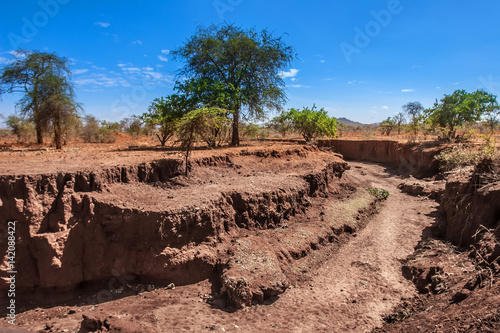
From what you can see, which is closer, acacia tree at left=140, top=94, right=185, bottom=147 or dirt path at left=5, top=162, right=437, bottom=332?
dirt path at left=5, top=162, right=437, bottom=332

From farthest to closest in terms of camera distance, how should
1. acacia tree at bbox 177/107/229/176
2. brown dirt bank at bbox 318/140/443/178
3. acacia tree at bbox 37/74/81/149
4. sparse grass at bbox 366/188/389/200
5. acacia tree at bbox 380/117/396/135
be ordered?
acacia tree at bbox 380/117/396/135 → brown dirt bank at bbox 318/140/443/178 → sparse grass at bbox 366/188/389/200 → acacia tree at bbox 37/74/81/149 → acacia tree at bbox 177/107/229/176

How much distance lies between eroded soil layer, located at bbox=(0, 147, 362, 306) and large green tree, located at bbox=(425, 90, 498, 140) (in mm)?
15169

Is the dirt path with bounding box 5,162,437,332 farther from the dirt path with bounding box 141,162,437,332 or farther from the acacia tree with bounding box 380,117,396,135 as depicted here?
the acacia tree with bounding box 380,117,396,135

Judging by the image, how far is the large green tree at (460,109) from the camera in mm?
17734

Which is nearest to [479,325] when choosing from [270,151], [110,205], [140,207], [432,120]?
[140,207]

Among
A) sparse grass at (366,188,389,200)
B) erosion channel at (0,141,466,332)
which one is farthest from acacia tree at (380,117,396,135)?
erosion channel at (0,141,466,332)

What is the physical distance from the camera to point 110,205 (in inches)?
272

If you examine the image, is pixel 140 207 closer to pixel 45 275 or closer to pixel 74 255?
pixel 74 255

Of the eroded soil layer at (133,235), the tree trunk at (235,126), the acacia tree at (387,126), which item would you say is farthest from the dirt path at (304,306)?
the acacia tree at (387,126)

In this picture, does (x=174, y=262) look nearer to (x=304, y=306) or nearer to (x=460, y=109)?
(x=304, y=306)

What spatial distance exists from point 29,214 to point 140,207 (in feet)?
7.45

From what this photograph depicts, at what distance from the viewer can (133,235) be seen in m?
6.88

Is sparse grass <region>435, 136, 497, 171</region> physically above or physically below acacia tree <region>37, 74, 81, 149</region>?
below

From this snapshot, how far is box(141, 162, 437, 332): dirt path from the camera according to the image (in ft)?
18.7
